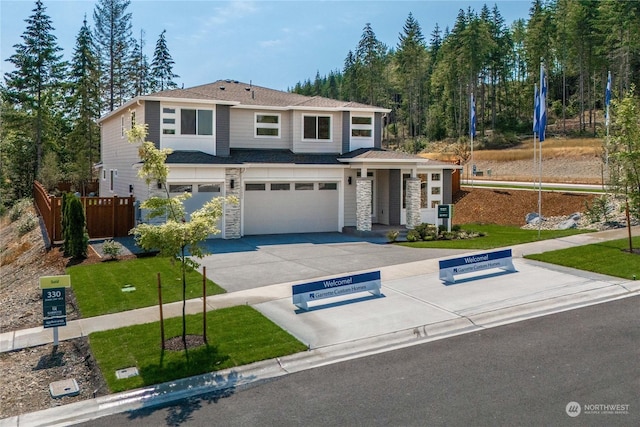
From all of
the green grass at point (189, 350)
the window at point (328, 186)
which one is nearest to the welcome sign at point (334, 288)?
the green grass at point (189, 350)

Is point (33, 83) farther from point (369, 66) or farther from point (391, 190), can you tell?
point (369, 66)

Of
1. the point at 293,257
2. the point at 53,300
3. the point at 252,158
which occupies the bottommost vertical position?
the point at 293,257

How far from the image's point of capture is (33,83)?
41594 millimetres

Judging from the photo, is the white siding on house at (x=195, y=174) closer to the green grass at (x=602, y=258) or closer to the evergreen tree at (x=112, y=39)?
the green grass at (x=602, y=258)

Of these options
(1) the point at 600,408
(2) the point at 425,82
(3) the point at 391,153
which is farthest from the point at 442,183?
(2) the point at 425,82

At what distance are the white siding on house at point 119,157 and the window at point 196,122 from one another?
170 cm

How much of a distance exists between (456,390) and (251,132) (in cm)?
1886

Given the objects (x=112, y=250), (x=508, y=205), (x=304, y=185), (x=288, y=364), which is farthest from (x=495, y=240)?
(x=112, y=250)

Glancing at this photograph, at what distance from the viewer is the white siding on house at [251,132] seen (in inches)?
941

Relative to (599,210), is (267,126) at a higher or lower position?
higher

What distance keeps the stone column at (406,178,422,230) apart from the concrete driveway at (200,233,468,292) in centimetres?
232

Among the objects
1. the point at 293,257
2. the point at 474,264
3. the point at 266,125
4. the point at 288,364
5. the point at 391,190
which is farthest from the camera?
the point at 391,190

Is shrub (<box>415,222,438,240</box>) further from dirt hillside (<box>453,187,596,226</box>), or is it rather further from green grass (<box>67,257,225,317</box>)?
green grass (<box>67,257,225,317</box>)

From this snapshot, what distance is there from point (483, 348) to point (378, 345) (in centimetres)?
181
